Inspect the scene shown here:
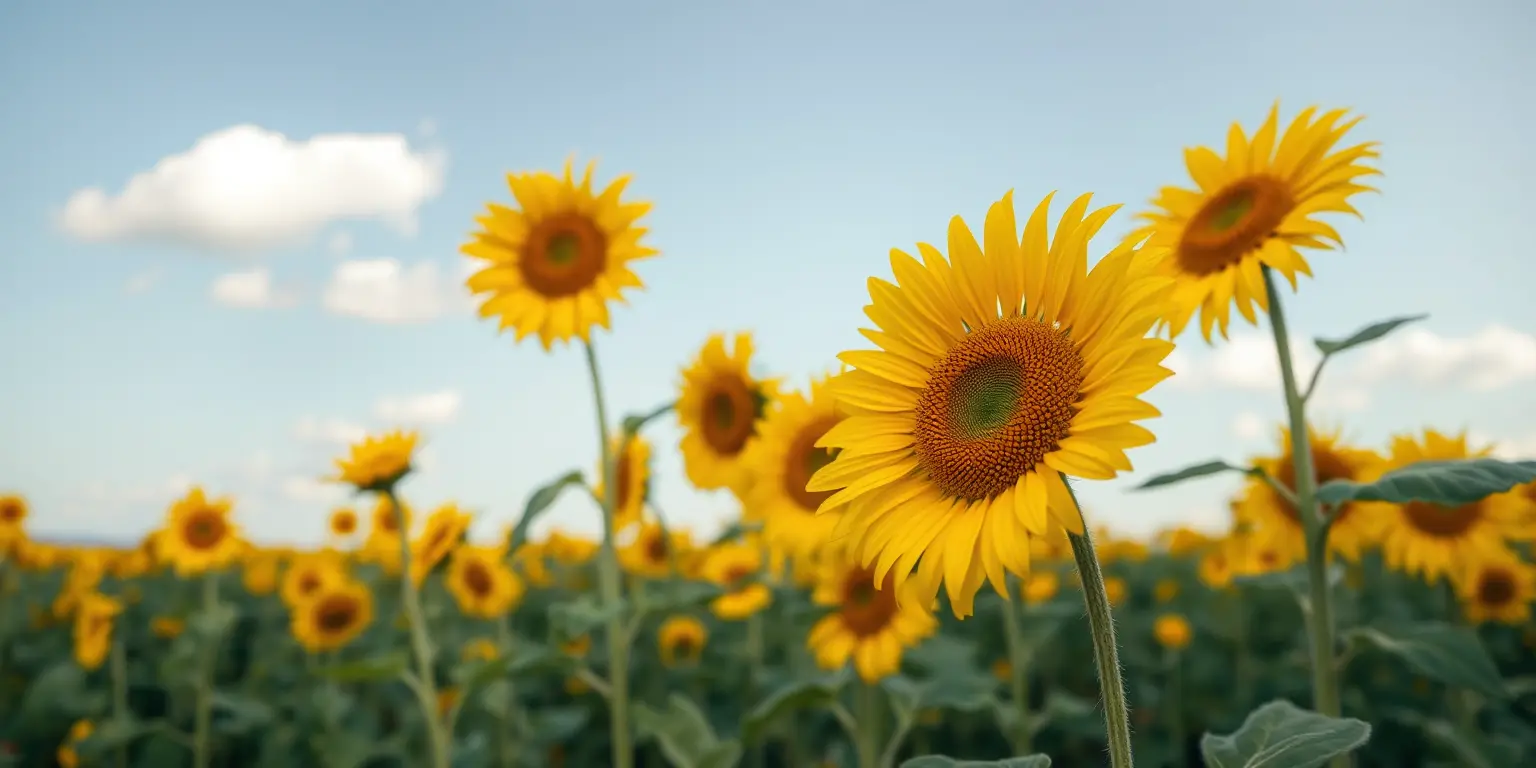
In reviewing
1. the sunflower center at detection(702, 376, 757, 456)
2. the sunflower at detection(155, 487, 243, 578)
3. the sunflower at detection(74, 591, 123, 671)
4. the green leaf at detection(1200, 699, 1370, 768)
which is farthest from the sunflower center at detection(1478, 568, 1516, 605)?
the sunflower at detection(74, 591, 123, 671)

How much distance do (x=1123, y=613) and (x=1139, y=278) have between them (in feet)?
29.8

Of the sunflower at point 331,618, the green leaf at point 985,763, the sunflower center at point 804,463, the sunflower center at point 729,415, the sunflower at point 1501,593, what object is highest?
the sunflower center at point 729,415

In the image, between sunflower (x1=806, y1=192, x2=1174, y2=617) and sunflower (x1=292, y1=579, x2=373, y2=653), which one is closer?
sunflower (x1=806, y1=192, x2=1174, y2=617)

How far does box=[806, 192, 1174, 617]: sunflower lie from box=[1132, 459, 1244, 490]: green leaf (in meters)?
1.15

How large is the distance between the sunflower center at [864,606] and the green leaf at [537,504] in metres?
1.29

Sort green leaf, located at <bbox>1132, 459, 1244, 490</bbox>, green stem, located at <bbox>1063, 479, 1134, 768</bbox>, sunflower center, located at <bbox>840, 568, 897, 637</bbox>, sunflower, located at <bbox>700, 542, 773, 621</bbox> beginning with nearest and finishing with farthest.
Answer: green stem, located at <bbox>1063, 479, 1134, 768</bbox> → green leaf, located at <bbox>1132, 459, 1244, 490</bbox> → sunflower center, located at <bbox>840, 568, 897, 637</bbox> → sunflower, located at <bbox>700, 542, 773, 621</bbox>

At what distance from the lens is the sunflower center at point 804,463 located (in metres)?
4.06

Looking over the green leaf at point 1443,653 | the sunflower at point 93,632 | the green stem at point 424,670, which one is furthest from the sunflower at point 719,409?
the sunflower at point 93,632

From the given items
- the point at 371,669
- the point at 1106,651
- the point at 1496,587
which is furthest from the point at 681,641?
the point at 1106,651

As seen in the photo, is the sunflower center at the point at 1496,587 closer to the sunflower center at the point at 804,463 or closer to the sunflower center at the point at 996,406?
the sunflower center at the point at 804,463

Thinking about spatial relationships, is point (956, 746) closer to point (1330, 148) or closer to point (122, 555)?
point (1330, 148)

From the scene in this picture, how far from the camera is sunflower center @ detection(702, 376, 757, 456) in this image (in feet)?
15.9

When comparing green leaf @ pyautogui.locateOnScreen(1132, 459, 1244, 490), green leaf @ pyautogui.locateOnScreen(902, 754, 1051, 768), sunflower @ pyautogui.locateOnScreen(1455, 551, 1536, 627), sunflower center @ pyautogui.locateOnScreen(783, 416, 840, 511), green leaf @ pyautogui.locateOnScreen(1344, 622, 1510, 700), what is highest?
sunflower center @ pyautogui.locateOnScreen(783, 416, 840, 511)

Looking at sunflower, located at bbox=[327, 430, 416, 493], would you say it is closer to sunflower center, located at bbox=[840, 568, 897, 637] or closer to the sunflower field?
the sunflower field
